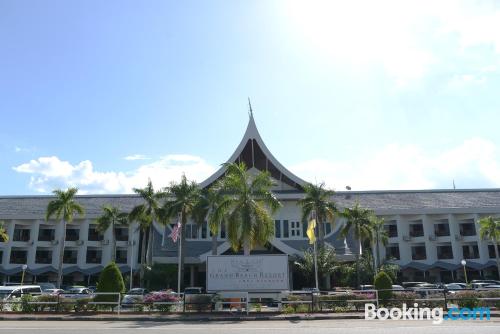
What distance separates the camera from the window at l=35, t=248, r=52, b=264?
156ft

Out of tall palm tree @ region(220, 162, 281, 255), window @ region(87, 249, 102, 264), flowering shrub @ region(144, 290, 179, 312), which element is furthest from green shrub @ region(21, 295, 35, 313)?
window @ region(87, 249, 102, 264)

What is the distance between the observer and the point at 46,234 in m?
48.8

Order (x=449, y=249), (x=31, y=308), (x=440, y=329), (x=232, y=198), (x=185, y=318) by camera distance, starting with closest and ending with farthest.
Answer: (x=440, y=329) < (x=185, y=318) < (x=31, y=308) < (x=232, y=198) < (x=449, y=249)

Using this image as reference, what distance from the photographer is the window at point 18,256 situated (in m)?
46.7

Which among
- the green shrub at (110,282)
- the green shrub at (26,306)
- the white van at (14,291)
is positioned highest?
the green shrub at (110,282)

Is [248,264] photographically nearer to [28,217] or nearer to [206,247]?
[206,247]

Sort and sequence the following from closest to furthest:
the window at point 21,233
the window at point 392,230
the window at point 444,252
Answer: the window at point 444,252, the window at point 21,233, the window at point 392,230

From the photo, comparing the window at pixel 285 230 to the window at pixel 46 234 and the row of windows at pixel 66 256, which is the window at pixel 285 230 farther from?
the window at pixel 46 234

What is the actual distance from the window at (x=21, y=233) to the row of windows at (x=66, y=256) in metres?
1.41

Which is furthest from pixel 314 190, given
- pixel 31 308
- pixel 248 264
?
pixel 31 308

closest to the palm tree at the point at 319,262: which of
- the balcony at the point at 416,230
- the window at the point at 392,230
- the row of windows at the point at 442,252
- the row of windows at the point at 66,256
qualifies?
the row of windows at the point at 442,252

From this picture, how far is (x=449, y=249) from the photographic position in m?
47.7

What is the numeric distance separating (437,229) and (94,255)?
40.3 m

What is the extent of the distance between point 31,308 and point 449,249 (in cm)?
4362
